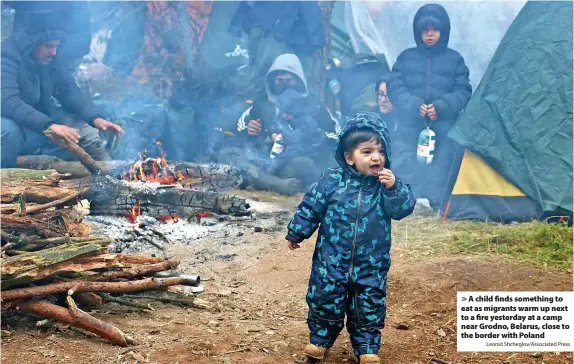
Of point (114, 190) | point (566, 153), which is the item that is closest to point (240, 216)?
point (114, 190)

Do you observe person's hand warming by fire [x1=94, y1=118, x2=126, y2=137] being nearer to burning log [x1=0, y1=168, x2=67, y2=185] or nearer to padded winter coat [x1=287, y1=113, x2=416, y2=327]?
burning log [x1=0, y1=168, x2=67, y2=185]

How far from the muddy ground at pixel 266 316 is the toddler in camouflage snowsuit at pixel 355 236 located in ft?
0.88

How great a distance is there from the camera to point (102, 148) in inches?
329

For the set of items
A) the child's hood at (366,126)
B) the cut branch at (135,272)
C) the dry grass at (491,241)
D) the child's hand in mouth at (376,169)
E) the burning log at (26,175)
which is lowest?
the cut branch at (135,272)

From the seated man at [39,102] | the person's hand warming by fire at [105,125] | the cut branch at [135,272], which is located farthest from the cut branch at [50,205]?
the person's hand warming by fire at [105,125]

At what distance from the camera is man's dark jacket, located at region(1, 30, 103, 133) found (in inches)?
295

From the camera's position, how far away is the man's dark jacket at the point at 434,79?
8.09 m

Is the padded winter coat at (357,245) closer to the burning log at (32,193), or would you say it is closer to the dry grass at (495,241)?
the dry grass at (495,241)

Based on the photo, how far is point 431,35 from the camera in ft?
27.1

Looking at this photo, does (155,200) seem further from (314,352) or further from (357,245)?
(357,245)

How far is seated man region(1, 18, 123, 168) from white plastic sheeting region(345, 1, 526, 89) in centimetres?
515

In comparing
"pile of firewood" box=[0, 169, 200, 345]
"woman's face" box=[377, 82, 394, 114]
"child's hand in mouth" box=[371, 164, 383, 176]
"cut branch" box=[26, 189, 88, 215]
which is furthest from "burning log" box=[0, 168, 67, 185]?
"woman's face" box=[377, 82, 394, 114]

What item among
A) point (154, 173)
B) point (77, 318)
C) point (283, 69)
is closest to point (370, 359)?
point (77, 318)

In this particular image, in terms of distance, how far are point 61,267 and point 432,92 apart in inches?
230
